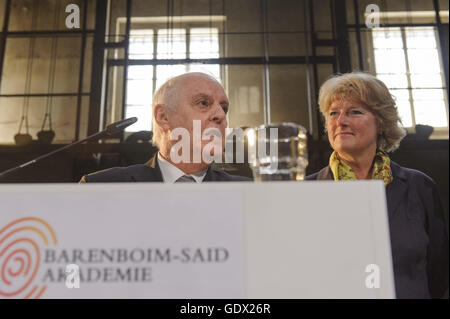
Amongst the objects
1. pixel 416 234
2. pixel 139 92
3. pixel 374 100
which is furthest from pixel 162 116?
pixel 416 234

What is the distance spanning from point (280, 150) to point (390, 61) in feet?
4.90

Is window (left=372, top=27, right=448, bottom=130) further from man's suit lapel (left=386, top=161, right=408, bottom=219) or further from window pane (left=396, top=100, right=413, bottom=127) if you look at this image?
man's suit lapel (left=386, top=161, right=408, bottom=219)

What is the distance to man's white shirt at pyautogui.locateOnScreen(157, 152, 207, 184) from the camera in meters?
1.48

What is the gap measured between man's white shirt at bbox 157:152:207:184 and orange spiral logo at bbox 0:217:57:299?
0.91 m

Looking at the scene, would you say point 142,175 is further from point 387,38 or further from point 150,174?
point 387,38

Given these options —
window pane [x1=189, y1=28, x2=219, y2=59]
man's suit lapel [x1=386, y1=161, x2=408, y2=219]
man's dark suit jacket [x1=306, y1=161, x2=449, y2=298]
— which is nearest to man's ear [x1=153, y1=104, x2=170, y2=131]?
window pane [x1=189, y1=28, x2=219, y2=59]

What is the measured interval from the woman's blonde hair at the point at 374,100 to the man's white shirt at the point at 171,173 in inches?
23.8

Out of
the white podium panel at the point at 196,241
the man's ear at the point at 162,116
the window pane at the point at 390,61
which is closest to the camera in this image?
the white podium panel at the point at 196,241

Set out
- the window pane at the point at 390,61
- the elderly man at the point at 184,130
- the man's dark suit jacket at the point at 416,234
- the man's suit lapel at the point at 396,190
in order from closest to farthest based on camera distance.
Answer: the man's dark suit jacket at the point at 416,234 < the man's suit lapel at the point at 396,190 < the elderly man at the point at 184,130 < the window pane at the point at 390,61

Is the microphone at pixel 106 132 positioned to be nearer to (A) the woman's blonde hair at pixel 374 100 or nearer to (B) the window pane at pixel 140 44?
(B) the window pane at pixel 140 44

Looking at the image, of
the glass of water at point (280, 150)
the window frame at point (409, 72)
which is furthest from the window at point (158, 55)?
the glass of water at point (280, 150)

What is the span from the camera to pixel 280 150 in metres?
0.71

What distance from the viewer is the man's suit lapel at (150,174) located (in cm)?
149
